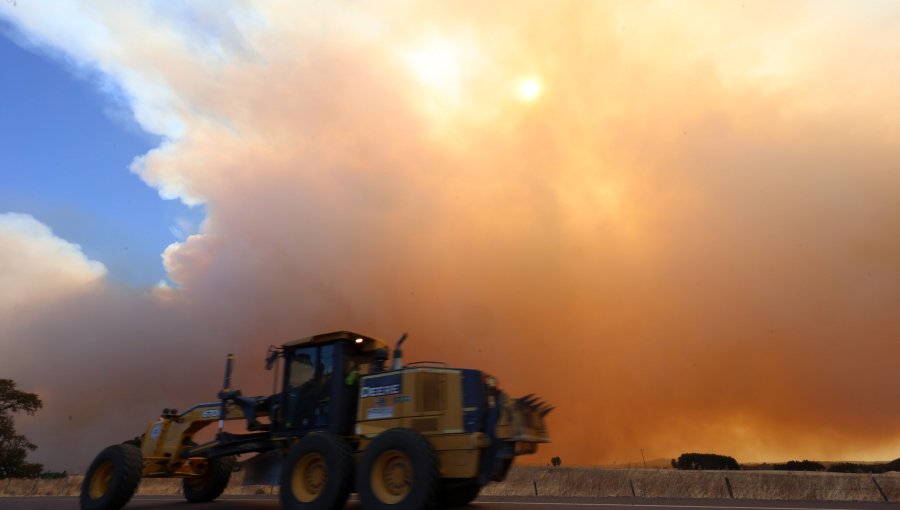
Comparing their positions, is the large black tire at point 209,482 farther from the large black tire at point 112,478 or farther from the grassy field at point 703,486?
the grassy field at point 703,486

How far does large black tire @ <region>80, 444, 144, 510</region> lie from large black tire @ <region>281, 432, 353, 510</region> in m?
3.87

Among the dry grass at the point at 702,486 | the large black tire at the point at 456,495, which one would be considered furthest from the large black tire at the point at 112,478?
the dry grass at the point at 702,486

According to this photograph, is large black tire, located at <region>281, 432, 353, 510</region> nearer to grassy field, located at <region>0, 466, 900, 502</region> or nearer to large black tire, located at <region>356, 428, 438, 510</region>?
large black tire, located at <region>356, 428, 438, 510</region>

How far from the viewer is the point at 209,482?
46.5 feet

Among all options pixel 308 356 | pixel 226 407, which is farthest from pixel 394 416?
pixel 226 407

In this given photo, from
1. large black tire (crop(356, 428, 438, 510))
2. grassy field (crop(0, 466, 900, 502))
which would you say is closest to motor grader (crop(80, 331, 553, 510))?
large black tire (crop(356, 428, 438, 510))

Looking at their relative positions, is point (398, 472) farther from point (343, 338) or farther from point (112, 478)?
point (112, 478)

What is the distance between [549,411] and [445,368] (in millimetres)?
2370

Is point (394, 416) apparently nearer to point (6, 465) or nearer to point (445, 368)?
point (445, 368)

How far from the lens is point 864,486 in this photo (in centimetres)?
1638

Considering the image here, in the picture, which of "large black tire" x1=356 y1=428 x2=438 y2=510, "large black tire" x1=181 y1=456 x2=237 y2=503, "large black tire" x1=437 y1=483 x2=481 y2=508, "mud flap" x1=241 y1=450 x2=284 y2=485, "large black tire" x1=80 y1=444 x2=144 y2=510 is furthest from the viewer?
"large black tire" x1=181 y1=456 x2=237 y2=503

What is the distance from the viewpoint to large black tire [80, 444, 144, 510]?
12109mm

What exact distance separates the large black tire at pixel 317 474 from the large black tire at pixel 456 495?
250 centimetres

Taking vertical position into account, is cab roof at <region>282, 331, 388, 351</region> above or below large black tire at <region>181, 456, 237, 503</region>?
above
